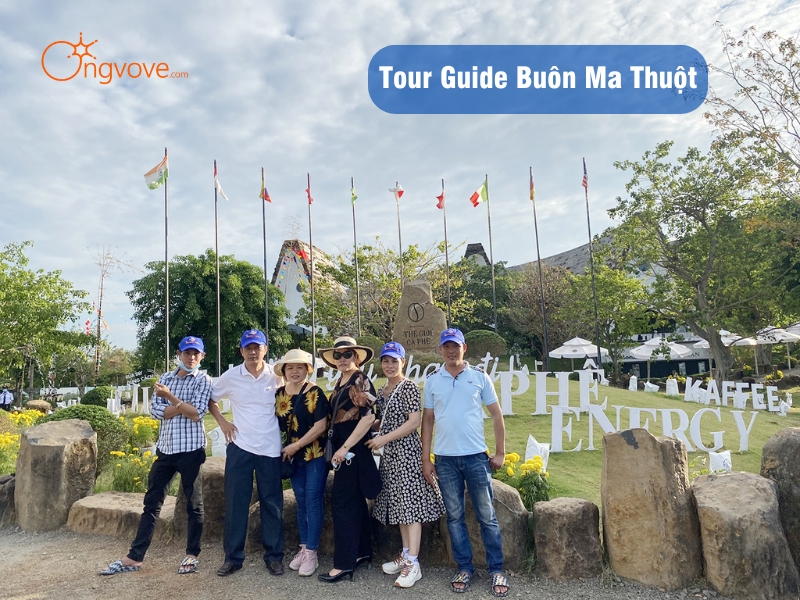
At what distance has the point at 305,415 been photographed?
3834mm

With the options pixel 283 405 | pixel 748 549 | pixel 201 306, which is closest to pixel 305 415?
pixel 283 405

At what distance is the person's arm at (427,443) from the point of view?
11.9 feet

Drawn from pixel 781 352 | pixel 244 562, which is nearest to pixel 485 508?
pixel 244 562

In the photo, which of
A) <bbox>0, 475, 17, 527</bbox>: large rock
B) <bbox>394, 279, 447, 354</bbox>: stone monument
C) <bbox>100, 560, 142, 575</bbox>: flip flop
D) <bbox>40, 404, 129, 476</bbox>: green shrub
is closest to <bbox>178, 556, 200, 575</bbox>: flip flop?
<bbox>100, 560, 142, 575</bbox>: flip flop

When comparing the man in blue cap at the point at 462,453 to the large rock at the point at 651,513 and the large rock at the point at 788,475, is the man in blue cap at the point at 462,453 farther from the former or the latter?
the large rock at the point at 788,475

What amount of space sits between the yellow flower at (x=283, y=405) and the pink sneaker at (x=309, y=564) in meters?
0.95

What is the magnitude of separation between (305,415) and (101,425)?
13.0 feet

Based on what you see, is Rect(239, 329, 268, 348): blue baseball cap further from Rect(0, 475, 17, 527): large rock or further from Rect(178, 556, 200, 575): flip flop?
Rect(0, 475, 17, 527): large rock

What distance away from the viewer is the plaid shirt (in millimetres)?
3896

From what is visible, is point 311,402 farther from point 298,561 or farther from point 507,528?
point 507,528

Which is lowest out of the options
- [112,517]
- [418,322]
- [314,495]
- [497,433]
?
[112,517]

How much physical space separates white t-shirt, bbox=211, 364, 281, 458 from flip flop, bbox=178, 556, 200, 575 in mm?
898

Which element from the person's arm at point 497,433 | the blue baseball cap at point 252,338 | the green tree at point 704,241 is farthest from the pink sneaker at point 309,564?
the green tree at point 704,241

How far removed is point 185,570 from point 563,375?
21.9 ft
